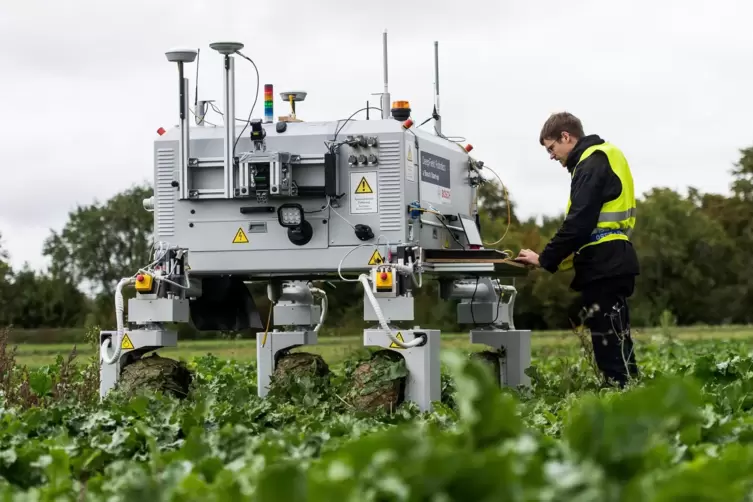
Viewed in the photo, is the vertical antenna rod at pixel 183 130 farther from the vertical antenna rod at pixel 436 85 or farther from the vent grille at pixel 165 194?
the vertical antenna rod at pixel 436 85

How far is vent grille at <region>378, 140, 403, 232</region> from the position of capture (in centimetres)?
1095

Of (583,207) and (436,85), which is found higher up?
(436,85)

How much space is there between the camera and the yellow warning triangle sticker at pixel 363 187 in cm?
1099

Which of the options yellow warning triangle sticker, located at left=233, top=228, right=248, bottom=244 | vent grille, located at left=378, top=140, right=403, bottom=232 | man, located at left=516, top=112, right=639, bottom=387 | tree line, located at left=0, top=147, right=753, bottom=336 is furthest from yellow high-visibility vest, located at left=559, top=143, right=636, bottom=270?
tree line, located at left=0, top=147, right=753, bottom=336

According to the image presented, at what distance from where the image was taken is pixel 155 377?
35.9ft

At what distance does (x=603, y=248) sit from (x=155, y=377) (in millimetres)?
3604

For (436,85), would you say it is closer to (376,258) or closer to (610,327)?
(376,258)

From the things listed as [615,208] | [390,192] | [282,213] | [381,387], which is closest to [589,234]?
[615,208]

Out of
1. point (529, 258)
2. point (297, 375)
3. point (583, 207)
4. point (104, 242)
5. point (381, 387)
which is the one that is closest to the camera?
point (381, 387)

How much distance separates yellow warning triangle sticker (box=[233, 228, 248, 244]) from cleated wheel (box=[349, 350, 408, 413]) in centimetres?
165

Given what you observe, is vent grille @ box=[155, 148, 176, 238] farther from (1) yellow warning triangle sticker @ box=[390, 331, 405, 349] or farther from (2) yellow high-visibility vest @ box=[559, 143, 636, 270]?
(2) yellow high-visibility vest @ box=[559, 143, 636, 270]

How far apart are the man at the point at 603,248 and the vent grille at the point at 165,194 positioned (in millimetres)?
2980

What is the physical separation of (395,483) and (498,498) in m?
0.28

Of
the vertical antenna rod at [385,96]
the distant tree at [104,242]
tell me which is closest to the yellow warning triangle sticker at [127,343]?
the vertical antenna rod at [385,96]
